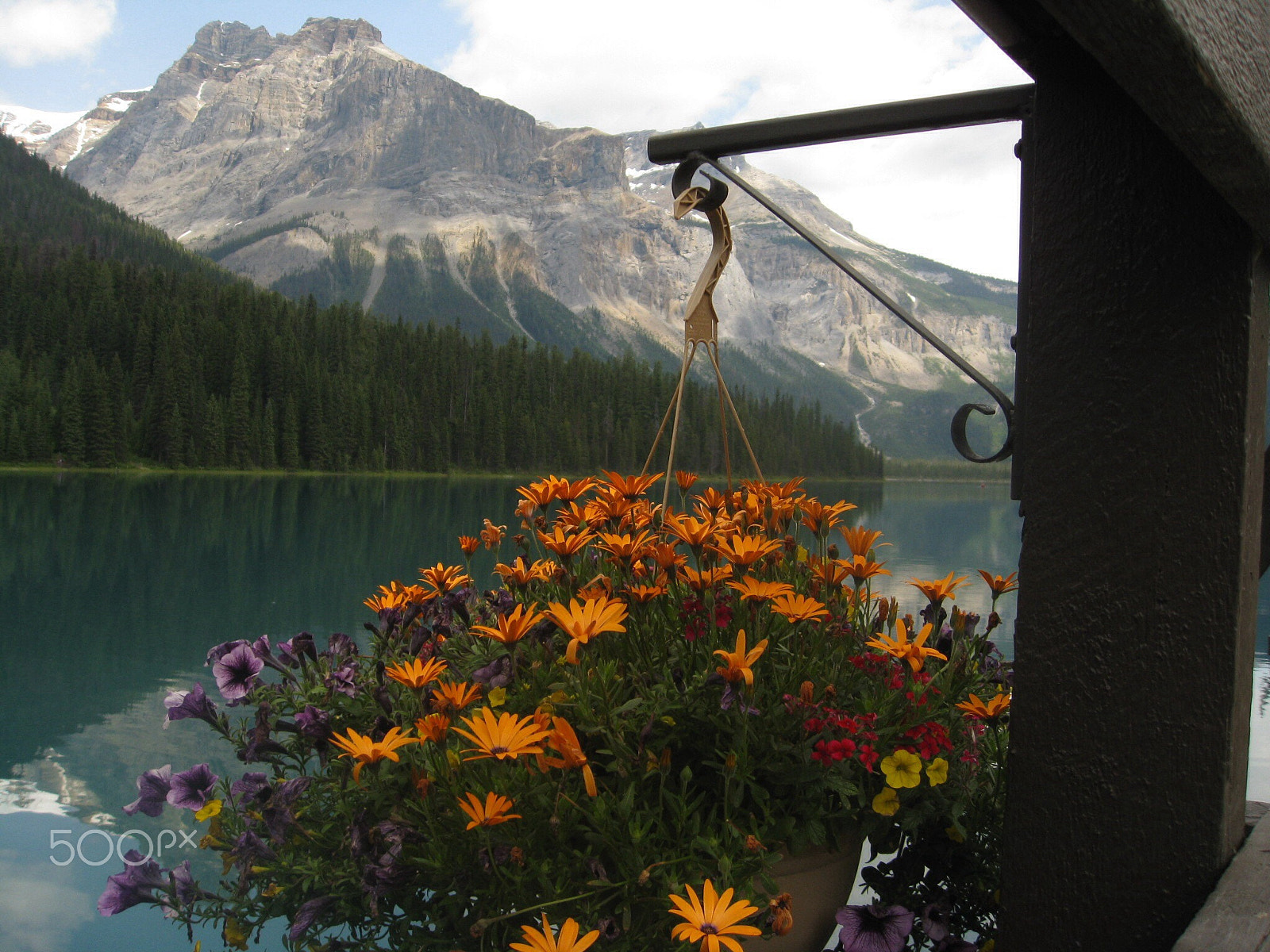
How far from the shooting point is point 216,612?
401 inches

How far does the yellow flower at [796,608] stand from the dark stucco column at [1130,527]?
34cm

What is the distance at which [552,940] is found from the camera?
1.08 meters

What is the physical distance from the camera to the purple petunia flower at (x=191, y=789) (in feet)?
5.66

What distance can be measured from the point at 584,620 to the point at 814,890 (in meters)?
0.66

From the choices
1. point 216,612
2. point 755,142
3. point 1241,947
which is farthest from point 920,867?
point 216,612

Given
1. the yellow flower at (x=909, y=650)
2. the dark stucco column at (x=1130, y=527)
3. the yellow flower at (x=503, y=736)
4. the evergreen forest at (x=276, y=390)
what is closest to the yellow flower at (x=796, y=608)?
the yellow flower at (x=909, y=650)

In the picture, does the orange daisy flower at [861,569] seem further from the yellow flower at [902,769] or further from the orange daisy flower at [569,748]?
the orange daisy flower at [569,748]

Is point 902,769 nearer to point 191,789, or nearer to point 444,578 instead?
point 444,578

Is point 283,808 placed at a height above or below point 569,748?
below

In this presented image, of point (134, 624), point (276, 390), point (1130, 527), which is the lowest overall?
point (134, 624)

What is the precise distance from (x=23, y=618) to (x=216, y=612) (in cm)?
198

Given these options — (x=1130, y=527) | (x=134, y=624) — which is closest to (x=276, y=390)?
(x=134, y=624)

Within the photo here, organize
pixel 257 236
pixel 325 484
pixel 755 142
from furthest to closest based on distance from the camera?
pixel 257 236, pixel 325 484, pixel 755 142

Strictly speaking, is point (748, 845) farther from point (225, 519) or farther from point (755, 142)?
point (225, 519)
